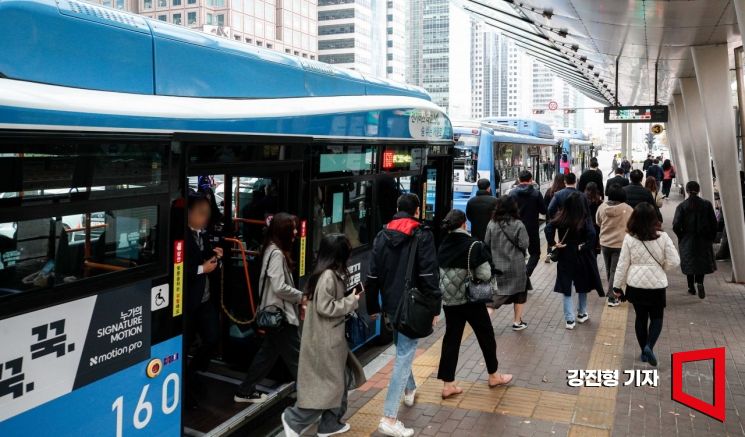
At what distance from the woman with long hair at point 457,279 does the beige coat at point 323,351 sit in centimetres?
129

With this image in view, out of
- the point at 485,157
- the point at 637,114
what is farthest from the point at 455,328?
the point at 485,157

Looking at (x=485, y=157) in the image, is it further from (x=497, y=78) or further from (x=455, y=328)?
(x=497, y=78)

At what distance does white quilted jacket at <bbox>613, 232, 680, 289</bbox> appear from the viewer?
6754 millimetres

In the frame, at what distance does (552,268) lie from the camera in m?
12.9

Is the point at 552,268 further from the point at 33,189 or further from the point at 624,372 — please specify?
the point at 33,189

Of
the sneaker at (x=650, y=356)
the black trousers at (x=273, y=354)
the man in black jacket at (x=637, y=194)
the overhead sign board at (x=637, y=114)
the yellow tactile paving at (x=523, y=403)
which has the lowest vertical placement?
the yellow tactile paving at (x=523, y=403)

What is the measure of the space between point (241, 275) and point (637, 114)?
42.0 ft

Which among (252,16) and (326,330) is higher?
(252,16)

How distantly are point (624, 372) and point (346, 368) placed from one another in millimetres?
3180

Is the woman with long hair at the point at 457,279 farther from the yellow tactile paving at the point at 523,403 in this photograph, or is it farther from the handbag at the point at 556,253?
the handbag at the point at 556,253

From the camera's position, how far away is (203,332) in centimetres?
552

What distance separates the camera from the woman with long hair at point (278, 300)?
520 centimetres

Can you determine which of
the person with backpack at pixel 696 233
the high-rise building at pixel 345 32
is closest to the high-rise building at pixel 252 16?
the high-rise building at pixel 345 32

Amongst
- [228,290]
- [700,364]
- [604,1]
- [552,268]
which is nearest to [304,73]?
[228,290]
